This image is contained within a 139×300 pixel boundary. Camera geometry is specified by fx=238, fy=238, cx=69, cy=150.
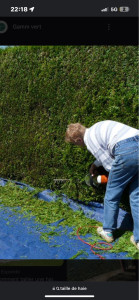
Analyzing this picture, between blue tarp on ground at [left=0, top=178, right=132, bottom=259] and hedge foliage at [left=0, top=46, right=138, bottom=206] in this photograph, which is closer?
blue tarp on ground at [left=0, top=178, right=132, bottom=259]

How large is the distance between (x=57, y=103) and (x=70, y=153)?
957 millimetres

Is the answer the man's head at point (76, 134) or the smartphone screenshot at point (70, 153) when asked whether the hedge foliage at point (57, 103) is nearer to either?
the smartphone screenshot at point (70, 153)

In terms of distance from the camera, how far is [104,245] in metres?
3.02

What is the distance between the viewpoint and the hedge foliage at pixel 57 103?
3373 mm

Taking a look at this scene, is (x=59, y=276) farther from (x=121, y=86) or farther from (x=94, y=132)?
→ (x=121, y=86)

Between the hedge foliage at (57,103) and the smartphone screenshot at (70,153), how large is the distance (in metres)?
0.02

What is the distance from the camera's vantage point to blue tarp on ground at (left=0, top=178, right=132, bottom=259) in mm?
2805

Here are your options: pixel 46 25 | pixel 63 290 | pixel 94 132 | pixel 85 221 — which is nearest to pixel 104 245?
pixel 85 221

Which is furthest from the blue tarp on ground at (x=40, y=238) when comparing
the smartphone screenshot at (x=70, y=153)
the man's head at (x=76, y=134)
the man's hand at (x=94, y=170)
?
the man's head at (x=76, y=134)

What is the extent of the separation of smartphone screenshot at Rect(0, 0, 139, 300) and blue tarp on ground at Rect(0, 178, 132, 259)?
1 cm

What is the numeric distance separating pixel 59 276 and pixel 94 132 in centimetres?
165
